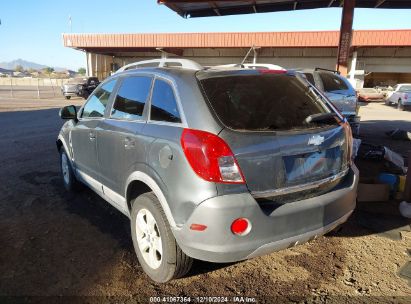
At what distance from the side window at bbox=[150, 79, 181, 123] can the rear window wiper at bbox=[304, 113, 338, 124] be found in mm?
1081

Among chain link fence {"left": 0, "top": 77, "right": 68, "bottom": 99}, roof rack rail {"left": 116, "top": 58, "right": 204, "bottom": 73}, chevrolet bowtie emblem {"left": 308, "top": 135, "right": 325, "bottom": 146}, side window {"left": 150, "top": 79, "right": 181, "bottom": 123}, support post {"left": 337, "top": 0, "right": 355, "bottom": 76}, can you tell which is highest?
support post {"left": 337, "top": 0, "right": 355, "bottom": 76}

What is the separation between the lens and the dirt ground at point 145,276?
283 centimetres

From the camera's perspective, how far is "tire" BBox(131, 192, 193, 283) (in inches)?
108

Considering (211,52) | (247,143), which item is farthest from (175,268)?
(211,52)

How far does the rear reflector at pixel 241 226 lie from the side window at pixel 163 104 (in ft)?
2.85

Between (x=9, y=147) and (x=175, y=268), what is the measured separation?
271 inches

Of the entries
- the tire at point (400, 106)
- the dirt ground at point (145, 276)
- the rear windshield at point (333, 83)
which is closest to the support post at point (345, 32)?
the rear windshield at point (333, 83)

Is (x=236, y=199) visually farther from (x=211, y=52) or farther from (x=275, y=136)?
(x=211, y=52)

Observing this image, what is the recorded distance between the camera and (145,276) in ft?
10.1

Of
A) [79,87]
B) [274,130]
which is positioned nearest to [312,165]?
[274,130]

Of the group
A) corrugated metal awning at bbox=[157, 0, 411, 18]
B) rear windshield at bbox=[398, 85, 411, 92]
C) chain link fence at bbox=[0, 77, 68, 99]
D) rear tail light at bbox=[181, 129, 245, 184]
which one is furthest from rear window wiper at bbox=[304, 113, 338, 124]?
chain link fence at bbox=[0, 77, 68, 99]

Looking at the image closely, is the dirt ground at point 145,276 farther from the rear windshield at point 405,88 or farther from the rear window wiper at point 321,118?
the rear windshield at point 405,88

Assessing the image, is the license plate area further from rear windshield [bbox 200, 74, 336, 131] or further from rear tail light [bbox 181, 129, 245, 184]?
rear tail light [bbox 181, 129, 245, 184]

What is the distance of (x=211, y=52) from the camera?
34.1 metres
